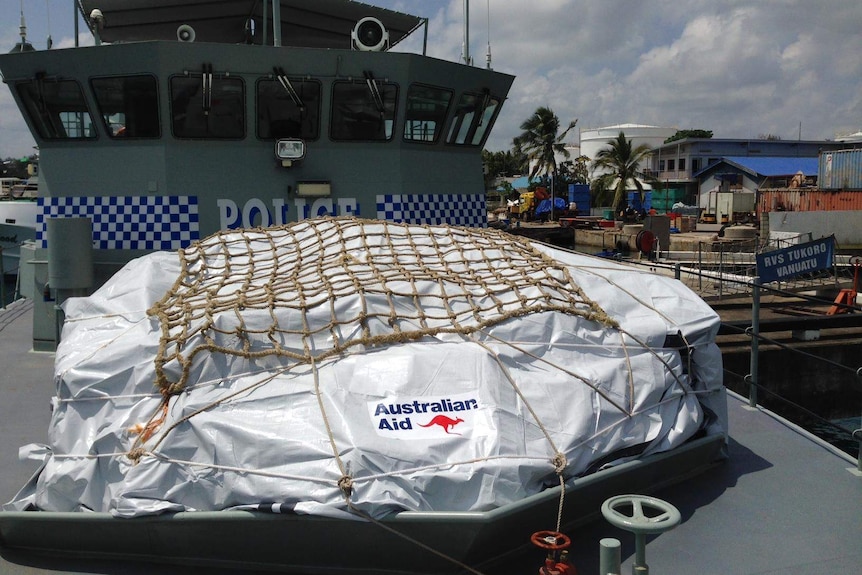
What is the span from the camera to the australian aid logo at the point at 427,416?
9.81ft

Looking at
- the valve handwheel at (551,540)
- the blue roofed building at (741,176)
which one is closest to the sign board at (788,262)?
the valve handwheel at (551,540)

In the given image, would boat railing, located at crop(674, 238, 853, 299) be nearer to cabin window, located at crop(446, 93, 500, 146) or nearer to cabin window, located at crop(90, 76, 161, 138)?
cabin window, located at crop(446, 93, 500, 146)

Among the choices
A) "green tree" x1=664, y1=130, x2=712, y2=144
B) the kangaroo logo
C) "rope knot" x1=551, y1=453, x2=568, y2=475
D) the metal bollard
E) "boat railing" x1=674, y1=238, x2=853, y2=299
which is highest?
"green tree" x1=664, y1=130, x2=712, y2=144

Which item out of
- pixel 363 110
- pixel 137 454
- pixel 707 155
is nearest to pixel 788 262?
pixel 363 110

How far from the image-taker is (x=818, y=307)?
600 inches

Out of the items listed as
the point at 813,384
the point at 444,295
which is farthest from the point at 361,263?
the point at 813,384

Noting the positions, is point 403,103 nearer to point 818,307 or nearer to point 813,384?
point 813,384

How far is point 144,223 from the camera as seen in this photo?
686 centimetres

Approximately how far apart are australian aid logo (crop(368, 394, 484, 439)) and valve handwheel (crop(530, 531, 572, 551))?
18.9 inches

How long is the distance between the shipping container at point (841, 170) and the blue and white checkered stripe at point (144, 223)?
104 ft

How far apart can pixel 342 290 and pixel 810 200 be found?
32.6 m

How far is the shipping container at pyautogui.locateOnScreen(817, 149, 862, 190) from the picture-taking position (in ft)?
102

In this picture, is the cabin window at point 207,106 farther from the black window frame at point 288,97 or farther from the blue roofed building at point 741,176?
the blue roofed building at point 741,176

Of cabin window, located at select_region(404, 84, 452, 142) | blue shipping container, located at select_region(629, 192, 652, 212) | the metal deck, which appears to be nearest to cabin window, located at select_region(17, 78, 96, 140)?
cabin window, located at select_region(404, 84, 452, 142)
